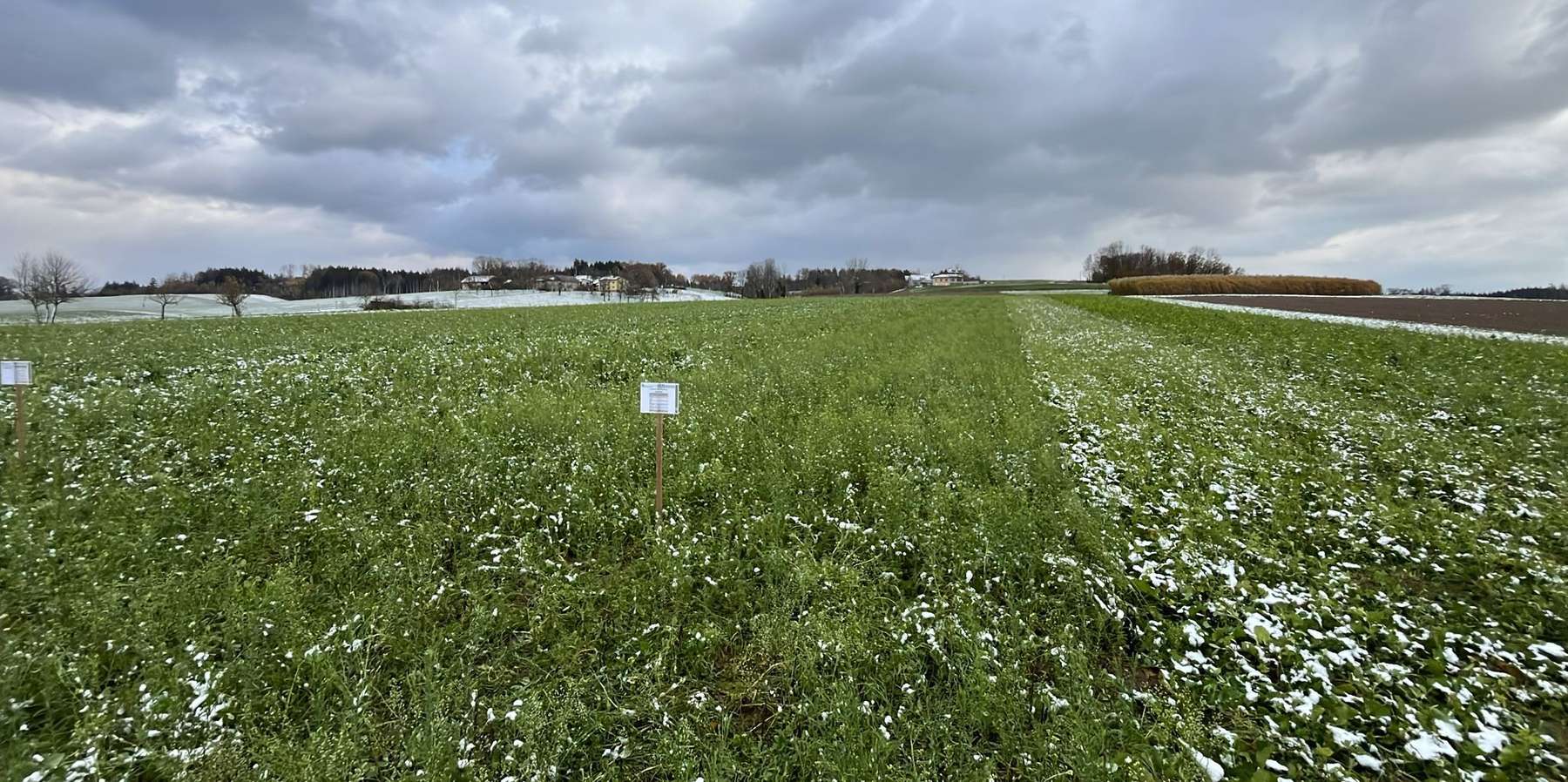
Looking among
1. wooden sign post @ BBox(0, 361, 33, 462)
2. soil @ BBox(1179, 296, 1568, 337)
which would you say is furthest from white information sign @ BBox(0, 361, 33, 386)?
soil @ BBox(1179, 296, 1568, 337)

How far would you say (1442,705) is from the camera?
3.86m

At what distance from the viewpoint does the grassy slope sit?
3576mm

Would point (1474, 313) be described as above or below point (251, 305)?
below

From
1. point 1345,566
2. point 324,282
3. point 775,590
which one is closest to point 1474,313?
point 1345,566

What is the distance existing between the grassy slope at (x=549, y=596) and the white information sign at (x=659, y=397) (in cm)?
121

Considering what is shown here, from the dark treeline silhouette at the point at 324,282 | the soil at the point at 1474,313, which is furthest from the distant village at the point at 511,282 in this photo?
the soil at the point at 1474,313

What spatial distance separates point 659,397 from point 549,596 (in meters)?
2.38

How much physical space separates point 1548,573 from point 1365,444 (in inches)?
179

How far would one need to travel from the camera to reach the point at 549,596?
498cm

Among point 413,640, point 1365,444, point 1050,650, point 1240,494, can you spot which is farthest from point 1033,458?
point 413,640

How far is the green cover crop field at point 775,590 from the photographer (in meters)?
3.57

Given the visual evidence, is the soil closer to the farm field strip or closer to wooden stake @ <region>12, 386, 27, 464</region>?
the farm field strip

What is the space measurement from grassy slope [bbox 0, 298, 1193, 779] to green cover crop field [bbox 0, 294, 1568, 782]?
0.03 metres

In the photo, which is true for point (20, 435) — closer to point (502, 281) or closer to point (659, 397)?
point (659, 397)
